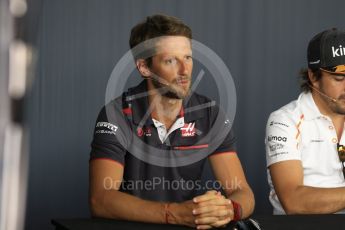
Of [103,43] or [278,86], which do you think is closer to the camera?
[103,43]

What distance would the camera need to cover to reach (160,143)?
167cm

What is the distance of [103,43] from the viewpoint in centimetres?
233

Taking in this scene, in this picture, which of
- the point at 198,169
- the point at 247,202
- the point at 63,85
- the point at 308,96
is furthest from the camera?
the point at 63,85

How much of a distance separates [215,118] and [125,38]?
2.58ft

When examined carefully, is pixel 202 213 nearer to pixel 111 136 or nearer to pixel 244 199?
pixel 244 199

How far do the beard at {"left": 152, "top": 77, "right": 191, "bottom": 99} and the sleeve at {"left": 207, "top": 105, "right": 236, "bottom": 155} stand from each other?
127mm

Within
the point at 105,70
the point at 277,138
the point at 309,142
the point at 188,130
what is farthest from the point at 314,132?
the point at 105,70

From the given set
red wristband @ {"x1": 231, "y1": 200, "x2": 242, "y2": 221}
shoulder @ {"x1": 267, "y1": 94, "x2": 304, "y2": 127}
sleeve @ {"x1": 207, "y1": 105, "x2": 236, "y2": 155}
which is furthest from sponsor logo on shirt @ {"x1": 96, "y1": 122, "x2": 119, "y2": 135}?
shoulder @ {"x1": 267, "y1": 94, "x2": 304, "y2": 127}

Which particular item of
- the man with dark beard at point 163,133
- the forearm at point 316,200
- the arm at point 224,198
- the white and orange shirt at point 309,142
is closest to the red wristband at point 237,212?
the arm at point 224,198

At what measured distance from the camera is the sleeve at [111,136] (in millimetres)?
1520

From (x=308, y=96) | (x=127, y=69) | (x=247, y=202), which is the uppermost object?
(x=127, y=69)

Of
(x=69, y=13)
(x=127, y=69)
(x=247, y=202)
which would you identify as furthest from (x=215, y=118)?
(x=69, y=13)

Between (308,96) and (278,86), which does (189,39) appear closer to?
(308,96)

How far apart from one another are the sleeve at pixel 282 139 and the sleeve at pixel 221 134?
13 centimetres
